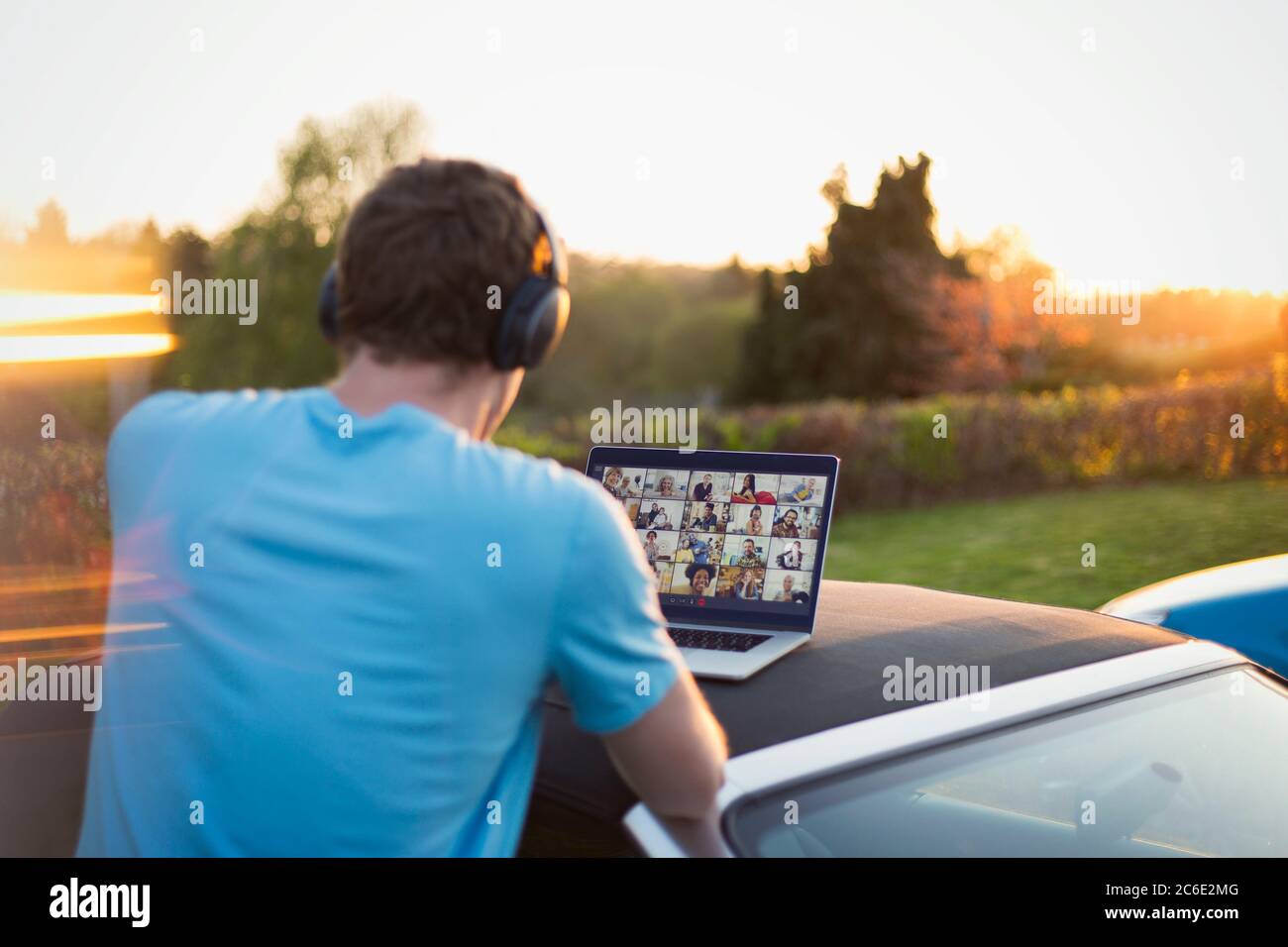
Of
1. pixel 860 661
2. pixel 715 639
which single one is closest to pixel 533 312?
pixel 860 661

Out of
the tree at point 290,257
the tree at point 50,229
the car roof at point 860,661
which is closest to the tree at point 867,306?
the tree at point 290,257

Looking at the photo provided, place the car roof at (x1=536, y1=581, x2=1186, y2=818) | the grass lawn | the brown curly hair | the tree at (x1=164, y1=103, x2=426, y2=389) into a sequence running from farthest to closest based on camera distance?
the tree at (x1=164, y1=103, x2=426, y2=389) → the grass lawn → the car roof at (x1=536, y1=581, x2=1186, y2=818) → the brown curly hair

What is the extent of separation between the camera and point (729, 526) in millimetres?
2658

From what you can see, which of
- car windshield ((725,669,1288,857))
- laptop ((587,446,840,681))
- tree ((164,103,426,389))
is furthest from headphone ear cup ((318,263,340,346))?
tree ((164,103,426,389))

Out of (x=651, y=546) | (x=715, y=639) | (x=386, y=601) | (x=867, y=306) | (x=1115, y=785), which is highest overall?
(x=867, y=306)

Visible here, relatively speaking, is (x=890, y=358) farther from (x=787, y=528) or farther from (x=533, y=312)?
(x=533, y=312)

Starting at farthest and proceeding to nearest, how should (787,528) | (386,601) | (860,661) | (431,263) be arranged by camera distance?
1. (787,528)
2. (860,661)
3. (431,263)
4. (386,601)

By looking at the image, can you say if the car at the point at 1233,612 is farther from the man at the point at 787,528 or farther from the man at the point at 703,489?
the man at the point at 703,489

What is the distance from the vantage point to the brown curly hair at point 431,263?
1.43 metres

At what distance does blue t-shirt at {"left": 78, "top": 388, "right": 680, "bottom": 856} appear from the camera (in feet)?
4.33

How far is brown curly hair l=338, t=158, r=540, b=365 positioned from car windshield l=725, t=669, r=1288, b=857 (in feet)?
3.17

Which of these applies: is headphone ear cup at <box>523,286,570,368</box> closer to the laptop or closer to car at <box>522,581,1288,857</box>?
car at <box>522,581,1288,857</box>

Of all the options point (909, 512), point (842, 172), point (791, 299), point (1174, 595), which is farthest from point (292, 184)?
point (1174, 595)

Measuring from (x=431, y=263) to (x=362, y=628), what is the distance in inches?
18.5
